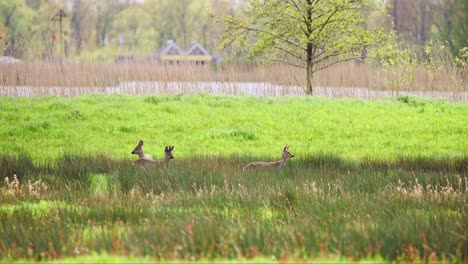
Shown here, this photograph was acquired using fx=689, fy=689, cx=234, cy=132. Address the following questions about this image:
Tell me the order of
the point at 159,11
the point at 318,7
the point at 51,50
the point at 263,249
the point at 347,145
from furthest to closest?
the point at 159,11
the point at 51,50
the point at 318,7
the point at 347,145
the point at 263,249

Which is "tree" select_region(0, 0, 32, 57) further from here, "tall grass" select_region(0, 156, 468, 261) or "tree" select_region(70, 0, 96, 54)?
"tall grass" select_region(0, 156, 468, 261)

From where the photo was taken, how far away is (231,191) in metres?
8.22

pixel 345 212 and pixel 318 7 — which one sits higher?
pixel 318 7

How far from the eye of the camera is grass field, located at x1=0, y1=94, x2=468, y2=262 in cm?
561

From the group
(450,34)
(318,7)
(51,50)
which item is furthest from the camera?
(450,34)

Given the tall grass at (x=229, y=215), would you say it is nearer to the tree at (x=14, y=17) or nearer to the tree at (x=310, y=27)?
the tree at (x=310, y=27)

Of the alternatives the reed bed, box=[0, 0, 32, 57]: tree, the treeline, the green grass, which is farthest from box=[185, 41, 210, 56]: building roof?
the green grass

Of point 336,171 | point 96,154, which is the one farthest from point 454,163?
point 96,154

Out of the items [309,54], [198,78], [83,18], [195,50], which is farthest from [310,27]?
[83,18]

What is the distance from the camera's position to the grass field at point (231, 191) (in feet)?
18.4

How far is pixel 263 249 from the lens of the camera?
5512 mm

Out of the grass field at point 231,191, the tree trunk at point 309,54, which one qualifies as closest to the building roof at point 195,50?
the tree trunk at point 309,54

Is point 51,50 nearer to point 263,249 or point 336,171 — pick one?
point 336,171

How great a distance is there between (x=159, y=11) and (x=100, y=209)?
68.5m
